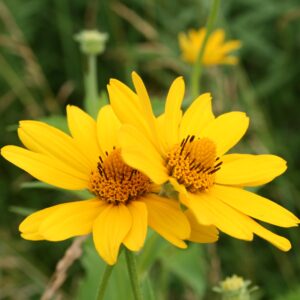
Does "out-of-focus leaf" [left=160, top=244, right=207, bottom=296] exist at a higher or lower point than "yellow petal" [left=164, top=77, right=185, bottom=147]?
lower

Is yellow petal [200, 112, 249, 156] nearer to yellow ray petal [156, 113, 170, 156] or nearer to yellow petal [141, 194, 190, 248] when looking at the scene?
yellow ray petal [156, 113, 170, 156]

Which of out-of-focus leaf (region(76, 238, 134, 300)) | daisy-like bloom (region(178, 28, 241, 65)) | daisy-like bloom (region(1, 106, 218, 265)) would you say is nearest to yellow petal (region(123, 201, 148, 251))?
daisy-like bloom (region(1, 106, 218, 265))

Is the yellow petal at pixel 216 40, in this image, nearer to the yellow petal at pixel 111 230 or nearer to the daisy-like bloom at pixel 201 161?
the daisy-like bloom at pixel 201 161

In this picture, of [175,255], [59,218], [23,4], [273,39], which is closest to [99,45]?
[175,255]

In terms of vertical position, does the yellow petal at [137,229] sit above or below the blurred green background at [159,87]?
above

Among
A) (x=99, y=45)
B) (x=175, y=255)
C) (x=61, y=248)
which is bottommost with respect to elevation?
(x=61, y=248)

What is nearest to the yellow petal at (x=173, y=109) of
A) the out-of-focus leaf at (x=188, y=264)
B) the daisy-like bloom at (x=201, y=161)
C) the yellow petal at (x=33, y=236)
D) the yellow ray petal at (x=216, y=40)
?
the daisy-like bloom at (x=201, y=161)

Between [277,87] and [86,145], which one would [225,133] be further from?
[277,87]
